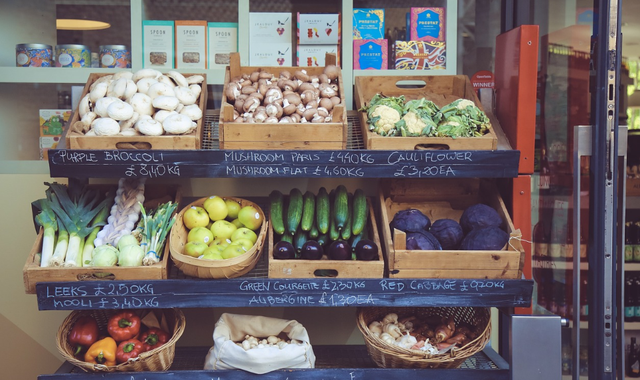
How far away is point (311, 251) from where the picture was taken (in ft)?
8.57

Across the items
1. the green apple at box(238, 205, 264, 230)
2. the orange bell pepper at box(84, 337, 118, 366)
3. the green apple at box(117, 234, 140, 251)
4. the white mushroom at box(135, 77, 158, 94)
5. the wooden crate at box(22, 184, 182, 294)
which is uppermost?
the white mushroom at box(135, 77, 158, 94)

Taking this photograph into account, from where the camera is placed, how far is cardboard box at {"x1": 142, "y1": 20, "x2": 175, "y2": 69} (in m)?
3.23

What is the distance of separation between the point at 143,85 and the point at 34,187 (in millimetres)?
1023

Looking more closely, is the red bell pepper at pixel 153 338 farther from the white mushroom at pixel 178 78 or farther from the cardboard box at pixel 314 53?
the cardboard box at pixel 314 53

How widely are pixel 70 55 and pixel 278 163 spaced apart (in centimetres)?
146

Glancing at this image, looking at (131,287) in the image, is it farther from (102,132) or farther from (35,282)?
(102,132)

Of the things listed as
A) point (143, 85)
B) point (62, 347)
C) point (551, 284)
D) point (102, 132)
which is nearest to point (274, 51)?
point (143, 85)

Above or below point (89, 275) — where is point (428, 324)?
below

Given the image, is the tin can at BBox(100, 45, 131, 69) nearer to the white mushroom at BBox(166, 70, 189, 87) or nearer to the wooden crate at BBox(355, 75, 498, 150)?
the white mushroom at BBox(166, 70, 189, 87)

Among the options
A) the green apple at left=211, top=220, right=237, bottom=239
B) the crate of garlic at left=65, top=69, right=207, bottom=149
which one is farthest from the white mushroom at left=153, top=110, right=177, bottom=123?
the green apple at left=211, top=220, right=237, bottom=239

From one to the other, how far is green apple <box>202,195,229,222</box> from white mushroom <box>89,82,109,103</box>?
0.70 metres

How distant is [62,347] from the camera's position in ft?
8.65

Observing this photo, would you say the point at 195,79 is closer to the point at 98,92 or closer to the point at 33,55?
the point at 98,92

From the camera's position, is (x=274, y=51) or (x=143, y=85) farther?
(x=274, y=51)
